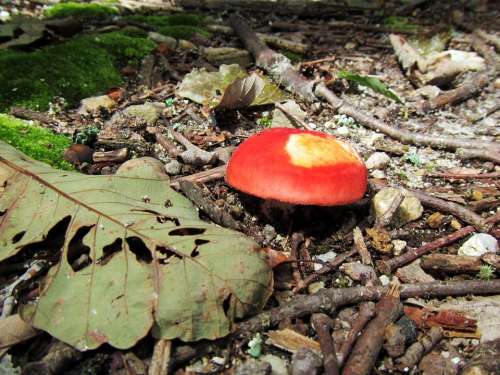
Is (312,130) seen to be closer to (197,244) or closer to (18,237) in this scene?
(197,244)

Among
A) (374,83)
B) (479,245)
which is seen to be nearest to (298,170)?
(479,245)

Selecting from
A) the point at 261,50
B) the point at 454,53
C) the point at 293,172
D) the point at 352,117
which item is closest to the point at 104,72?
the point at 261,50

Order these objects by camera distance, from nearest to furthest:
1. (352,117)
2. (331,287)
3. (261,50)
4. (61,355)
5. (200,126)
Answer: (61,355)
(331,287)
(200,126)
(352,117)
(261,50)

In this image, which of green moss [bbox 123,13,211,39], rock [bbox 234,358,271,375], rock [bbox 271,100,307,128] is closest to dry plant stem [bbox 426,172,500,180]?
rock [bbox 271,100,307,128]

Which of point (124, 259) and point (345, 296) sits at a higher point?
point (124, 259)

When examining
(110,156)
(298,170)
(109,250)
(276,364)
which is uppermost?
(298,170)

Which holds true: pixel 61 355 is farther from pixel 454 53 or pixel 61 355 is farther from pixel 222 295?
pixel 454 53

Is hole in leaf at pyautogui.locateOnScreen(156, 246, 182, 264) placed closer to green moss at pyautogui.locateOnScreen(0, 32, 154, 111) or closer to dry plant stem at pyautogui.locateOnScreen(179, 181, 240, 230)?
dry plant stem at pyautogui.locateOnScreen(179, 181, 240, 230)
